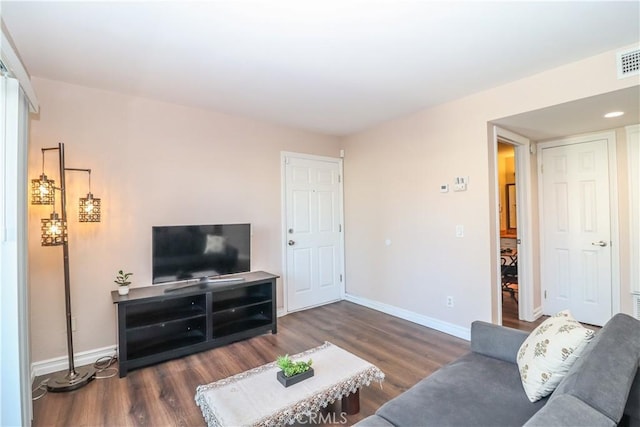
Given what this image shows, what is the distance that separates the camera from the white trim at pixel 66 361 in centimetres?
259

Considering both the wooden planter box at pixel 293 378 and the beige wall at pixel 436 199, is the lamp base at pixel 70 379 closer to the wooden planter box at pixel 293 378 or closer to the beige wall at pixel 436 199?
the wooden planter box at pixel 293 378

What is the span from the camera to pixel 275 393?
5.71 ft

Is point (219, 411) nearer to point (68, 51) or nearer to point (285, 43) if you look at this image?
point (285, 43)

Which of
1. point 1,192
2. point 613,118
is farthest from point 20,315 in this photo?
point 613,118

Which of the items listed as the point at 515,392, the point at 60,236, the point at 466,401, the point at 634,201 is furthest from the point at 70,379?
the point at 634,201

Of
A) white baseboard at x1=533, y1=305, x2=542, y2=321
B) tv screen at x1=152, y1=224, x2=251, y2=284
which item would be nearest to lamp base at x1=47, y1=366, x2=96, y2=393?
tv screen at x1=152, y1=224, x2=251, y2=284

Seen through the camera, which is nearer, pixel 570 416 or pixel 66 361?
pixel 570 416

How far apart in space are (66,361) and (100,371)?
35 centimetres

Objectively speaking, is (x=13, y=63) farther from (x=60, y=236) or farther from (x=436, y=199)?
(x=436, y=199)

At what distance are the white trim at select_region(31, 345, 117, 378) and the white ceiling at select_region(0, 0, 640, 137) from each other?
2.46m

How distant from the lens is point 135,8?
179 centimetres

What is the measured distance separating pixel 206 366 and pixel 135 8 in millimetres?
2747

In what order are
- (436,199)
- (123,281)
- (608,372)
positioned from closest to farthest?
1. (608,372)
2. (123,281)
3. (436,199)

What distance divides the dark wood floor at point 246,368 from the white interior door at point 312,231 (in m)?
0.47
